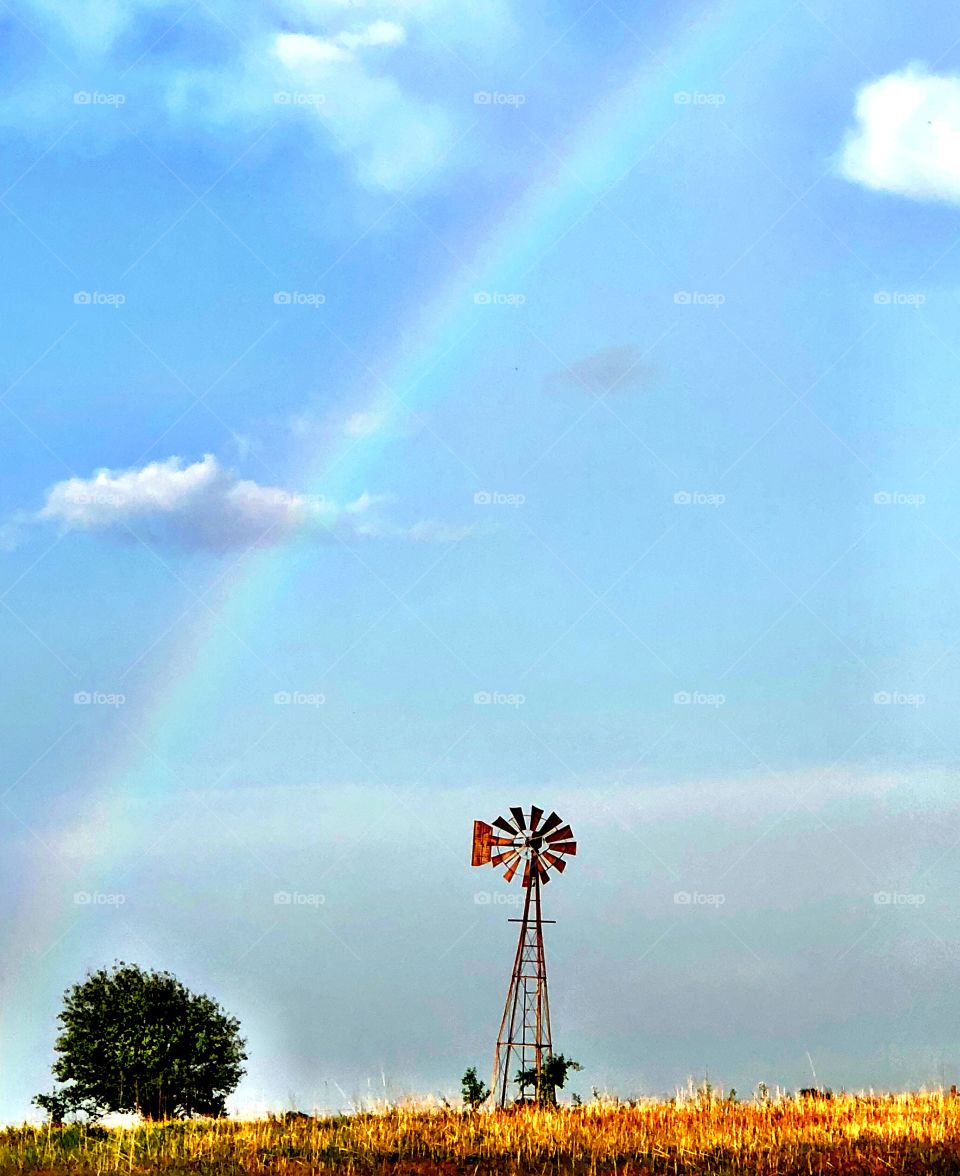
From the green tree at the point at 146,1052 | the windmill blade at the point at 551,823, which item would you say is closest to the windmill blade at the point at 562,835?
the windmill blade at the point at 551,823

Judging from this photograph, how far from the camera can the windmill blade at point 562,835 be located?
166 ft

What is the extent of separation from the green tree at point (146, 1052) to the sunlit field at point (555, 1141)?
20.0m

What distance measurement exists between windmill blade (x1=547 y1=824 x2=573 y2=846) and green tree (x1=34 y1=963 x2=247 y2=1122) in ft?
49.2

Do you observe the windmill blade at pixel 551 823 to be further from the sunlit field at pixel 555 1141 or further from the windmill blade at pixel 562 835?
the sunlit field at pixel 555 1141

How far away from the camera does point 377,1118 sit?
33875 mm

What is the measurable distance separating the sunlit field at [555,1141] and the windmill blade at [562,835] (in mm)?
15696

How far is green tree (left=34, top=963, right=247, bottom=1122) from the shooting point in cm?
5506

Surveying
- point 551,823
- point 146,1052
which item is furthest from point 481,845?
point 146,1052

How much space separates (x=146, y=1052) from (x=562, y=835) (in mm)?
18025

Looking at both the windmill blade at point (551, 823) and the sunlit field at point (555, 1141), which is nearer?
the sunlit field at point (555, 1141)

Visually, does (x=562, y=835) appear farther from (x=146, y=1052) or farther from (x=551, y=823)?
(x=146, y=1052)

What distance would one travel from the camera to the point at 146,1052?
5556 centimetres

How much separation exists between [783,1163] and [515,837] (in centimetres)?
2457

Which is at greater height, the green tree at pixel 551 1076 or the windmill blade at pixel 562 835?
the windmill blade at pixel 562 835
